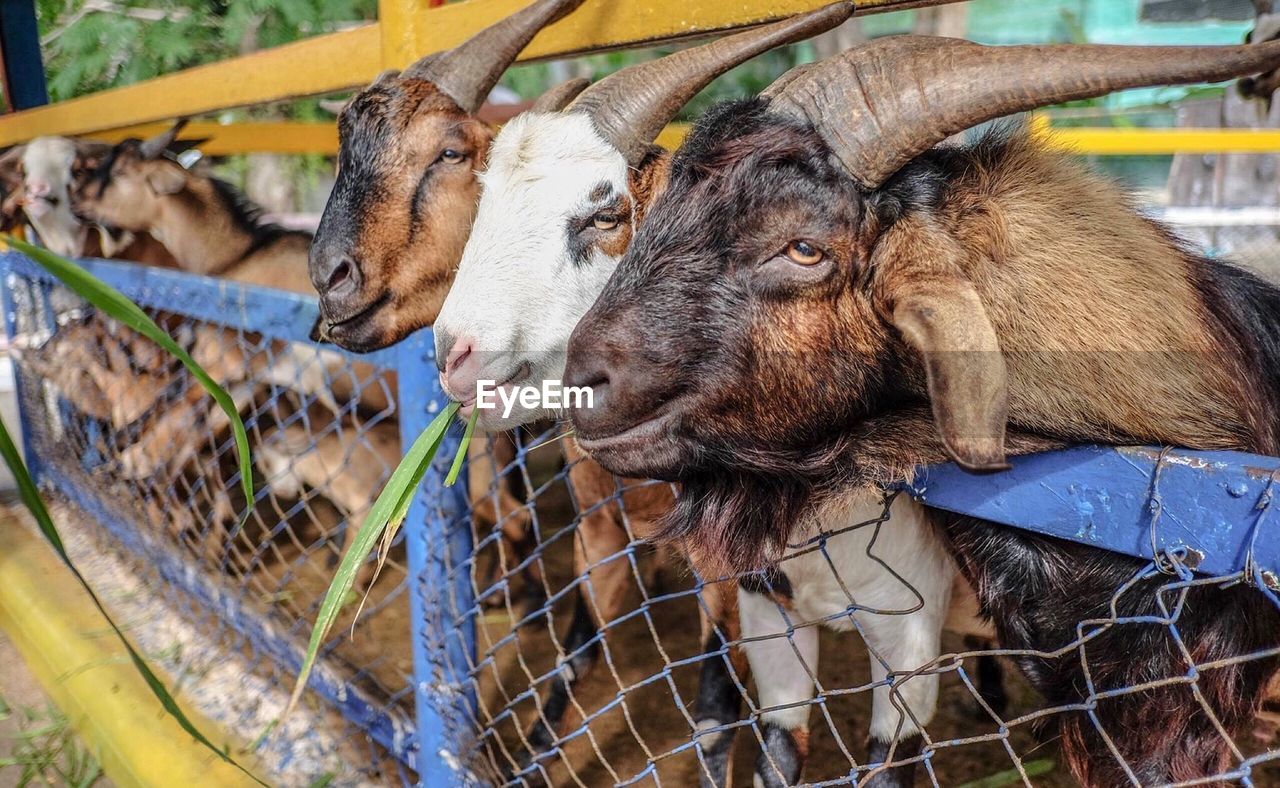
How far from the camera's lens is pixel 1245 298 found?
1740 mm

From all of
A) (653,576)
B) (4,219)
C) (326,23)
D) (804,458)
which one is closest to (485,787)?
(804,458)

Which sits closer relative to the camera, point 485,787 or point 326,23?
point 485,787

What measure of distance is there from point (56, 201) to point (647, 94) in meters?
4.96

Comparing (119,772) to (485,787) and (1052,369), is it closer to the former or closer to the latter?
(485,787)

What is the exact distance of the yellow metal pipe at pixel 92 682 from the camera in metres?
2.80

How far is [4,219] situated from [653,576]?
181 inches

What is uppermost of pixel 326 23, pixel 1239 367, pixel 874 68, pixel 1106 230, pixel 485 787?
pixel 874 68

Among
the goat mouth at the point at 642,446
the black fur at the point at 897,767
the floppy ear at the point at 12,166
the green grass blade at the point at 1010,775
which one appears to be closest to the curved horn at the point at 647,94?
the goat mouth at the point at 642,446

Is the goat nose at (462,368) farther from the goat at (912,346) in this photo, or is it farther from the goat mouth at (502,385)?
the goat at (912,346)

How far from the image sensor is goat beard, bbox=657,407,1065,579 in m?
1.42

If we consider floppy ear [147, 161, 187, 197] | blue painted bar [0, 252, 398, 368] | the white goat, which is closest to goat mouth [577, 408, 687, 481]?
blue painted bar [0, 252, 398, 368]

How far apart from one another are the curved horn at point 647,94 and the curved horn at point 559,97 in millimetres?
232

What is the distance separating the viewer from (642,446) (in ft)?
4.85

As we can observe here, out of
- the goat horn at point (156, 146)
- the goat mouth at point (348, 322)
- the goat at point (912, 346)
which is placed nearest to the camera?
the goat at point (912, 346)
